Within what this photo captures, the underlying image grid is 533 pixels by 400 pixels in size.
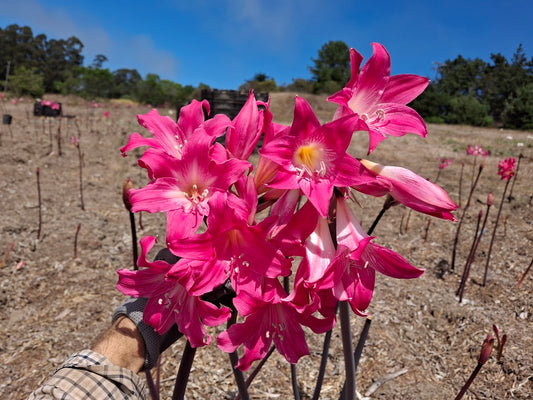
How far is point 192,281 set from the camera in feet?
3.05

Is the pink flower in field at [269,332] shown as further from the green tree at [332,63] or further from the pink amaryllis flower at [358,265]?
the green tree at [332,63]

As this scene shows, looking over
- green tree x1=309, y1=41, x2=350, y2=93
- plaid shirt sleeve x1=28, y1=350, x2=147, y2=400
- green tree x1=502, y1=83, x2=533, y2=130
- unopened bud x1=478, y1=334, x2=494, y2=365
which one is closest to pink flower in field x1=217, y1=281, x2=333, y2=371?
plaid shirt sleeve x1=28, y1=350, x2=147, y2=400

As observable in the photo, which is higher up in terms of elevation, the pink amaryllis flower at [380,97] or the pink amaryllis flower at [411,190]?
the pink amaryllis flower at [380,97]

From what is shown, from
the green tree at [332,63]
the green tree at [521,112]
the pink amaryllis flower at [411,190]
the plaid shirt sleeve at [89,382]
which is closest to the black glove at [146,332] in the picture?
the plaid shirt sleeve at [89,382]

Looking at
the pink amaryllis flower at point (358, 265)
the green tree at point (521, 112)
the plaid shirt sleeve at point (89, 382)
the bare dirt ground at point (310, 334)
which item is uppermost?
the green tree at point (521, 112)

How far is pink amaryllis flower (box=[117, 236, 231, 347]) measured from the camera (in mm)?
1043

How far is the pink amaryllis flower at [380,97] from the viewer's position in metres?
1.05

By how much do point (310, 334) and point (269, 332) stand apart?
7.62ft

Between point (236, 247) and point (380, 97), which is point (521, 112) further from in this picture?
point (236, 247)

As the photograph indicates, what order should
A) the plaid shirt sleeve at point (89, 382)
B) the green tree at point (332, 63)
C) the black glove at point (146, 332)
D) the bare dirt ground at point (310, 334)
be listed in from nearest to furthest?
the plaid shirt sleeve at point (89, 382) < the black glove at point (146, 332) < the bare dirt ground at point (310, 334) < the green tree at point (332, 63)

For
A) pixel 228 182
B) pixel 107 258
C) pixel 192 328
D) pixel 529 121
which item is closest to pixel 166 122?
pixel 228 182

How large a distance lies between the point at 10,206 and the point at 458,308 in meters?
5.86

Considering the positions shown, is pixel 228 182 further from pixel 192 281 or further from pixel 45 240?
pixel 45 240

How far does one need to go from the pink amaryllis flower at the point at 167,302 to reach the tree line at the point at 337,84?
1816 centimetres
